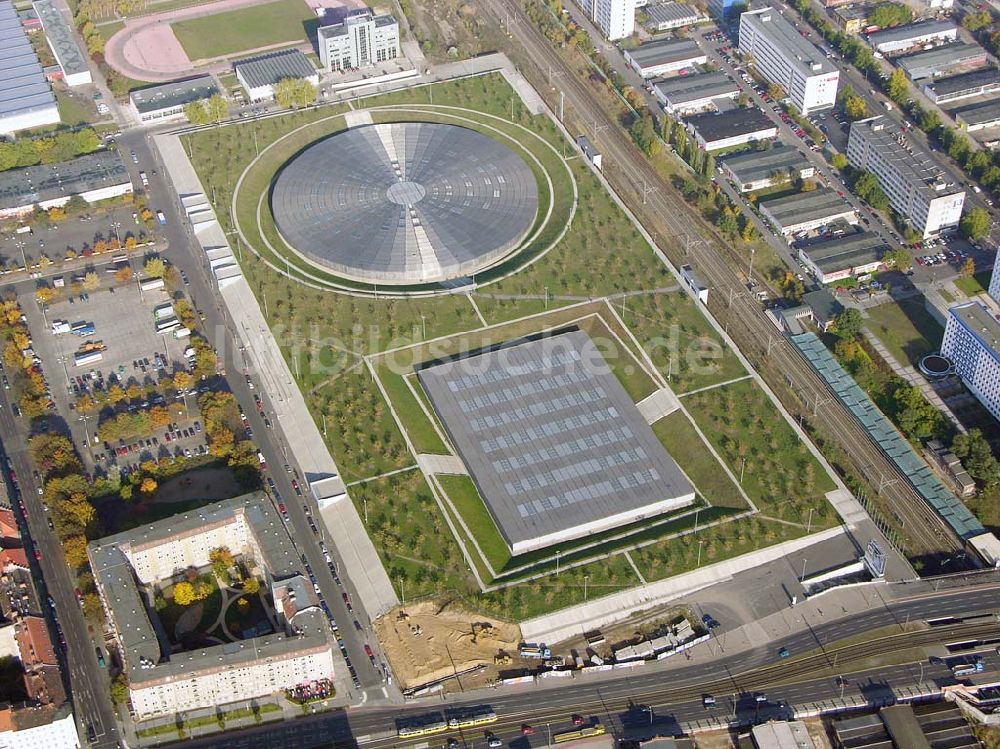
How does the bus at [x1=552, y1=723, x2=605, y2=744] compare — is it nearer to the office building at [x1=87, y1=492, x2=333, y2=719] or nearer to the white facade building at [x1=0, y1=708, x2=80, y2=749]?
the office building at [x1=87, y1=492, x2=333, y2=719]

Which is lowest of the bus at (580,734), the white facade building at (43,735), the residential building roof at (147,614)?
the bus at (580,734)

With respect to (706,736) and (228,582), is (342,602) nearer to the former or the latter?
(228,582)

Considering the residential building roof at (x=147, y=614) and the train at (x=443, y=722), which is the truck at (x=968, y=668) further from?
the residential building roof at (x=147, y=614)

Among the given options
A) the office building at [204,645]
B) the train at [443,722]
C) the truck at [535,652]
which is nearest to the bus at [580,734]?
the train at [443,722]

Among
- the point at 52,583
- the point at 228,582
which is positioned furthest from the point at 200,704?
the point at 52,583

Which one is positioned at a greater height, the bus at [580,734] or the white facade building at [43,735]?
the white facade building at [43,735]

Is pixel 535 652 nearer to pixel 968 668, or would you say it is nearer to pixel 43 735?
pixel 968 668
